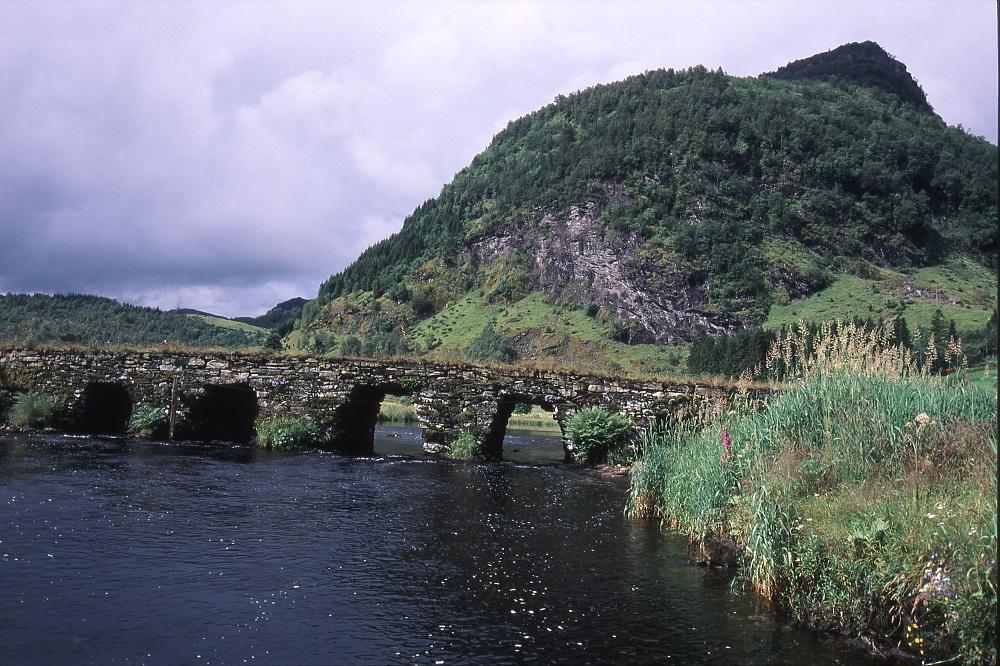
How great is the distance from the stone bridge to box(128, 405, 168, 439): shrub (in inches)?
9.4

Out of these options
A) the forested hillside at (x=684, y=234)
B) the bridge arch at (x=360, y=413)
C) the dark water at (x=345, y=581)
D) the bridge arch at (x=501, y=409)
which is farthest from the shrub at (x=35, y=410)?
the forested hillside at (x=684, y=234)

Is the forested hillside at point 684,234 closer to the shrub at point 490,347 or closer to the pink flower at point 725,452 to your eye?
the shrub at point 490,347

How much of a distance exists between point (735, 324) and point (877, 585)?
99.5 meters

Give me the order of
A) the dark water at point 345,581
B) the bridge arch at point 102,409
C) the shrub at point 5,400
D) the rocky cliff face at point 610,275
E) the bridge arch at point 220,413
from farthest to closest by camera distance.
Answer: the rocky cliff face at point 610,275
the bridge arch at point 102,409
the shrub at point 5,400
the bridge arch at point 220,413
the dark water at point 345,581

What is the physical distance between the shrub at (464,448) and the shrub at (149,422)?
452 inches

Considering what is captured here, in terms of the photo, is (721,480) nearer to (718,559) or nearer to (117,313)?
(718,559)

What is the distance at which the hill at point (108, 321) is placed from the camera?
10044 cm

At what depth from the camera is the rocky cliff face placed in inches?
4094

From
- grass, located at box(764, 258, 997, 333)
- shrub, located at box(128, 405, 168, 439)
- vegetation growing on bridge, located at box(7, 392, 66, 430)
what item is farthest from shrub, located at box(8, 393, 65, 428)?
grass, located at box(764, 258, 997, 333)

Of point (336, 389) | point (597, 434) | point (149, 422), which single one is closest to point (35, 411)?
point (149, 422)

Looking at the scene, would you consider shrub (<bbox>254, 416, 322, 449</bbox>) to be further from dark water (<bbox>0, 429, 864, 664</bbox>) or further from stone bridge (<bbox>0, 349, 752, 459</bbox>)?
dark water (<bbox>0, 429, 864, 664</bbox>)

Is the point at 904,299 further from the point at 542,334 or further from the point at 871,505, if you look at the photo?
the point at 871,505

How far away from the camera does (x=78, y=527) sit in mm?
11109

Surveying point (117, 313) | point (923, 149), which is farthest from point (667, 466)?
point (923, 149)
